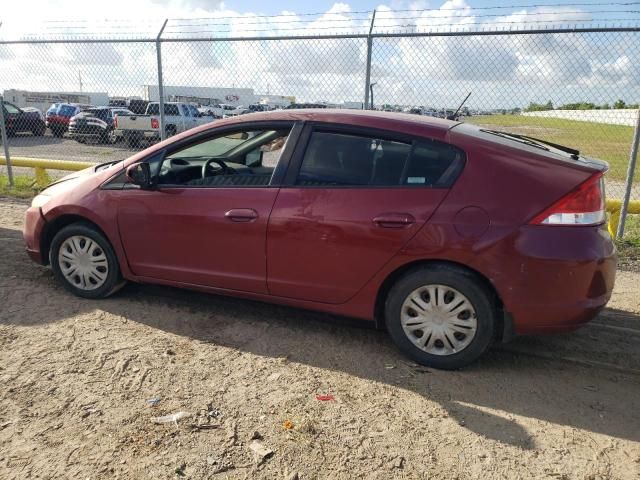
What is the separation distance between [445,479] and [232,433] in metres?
1.09

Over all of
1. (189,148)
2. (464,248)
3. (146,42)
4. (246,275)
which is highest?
(146,42)

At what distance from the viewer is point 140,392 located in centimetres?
312

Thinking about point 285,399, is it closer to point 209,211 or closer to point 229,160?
point 209,211

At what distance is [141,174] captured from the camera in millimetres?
4039

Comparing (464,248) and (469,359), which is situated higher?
(464,248)

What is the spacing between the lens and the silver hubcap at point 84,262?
4.36 metres

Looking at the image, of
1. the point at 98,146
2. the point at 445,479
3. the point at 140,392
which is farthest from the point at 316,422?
the point at 98,146

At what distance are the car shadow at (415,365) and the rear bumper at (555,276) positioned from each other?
409mm

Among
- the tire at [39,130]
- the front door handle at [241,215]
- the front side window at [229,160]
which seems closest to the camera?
the front door handle at [241,215]

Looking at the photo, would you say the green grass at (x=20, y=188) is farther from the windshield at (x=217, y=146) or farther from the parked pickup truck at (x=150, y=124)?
the parked pickup truck at (x=150, y=124)

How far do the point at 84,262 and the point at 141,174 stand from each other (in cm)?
97

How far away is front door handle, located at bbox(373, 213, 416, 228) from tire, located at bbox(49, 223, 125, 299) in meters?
2.24

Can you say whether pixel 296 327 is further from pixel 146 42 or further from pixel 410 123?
pixel 146 42

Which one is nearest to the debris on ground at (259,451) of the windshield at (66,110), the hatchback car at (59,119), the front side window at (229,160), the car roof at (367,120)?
the front side window at (229,160)
